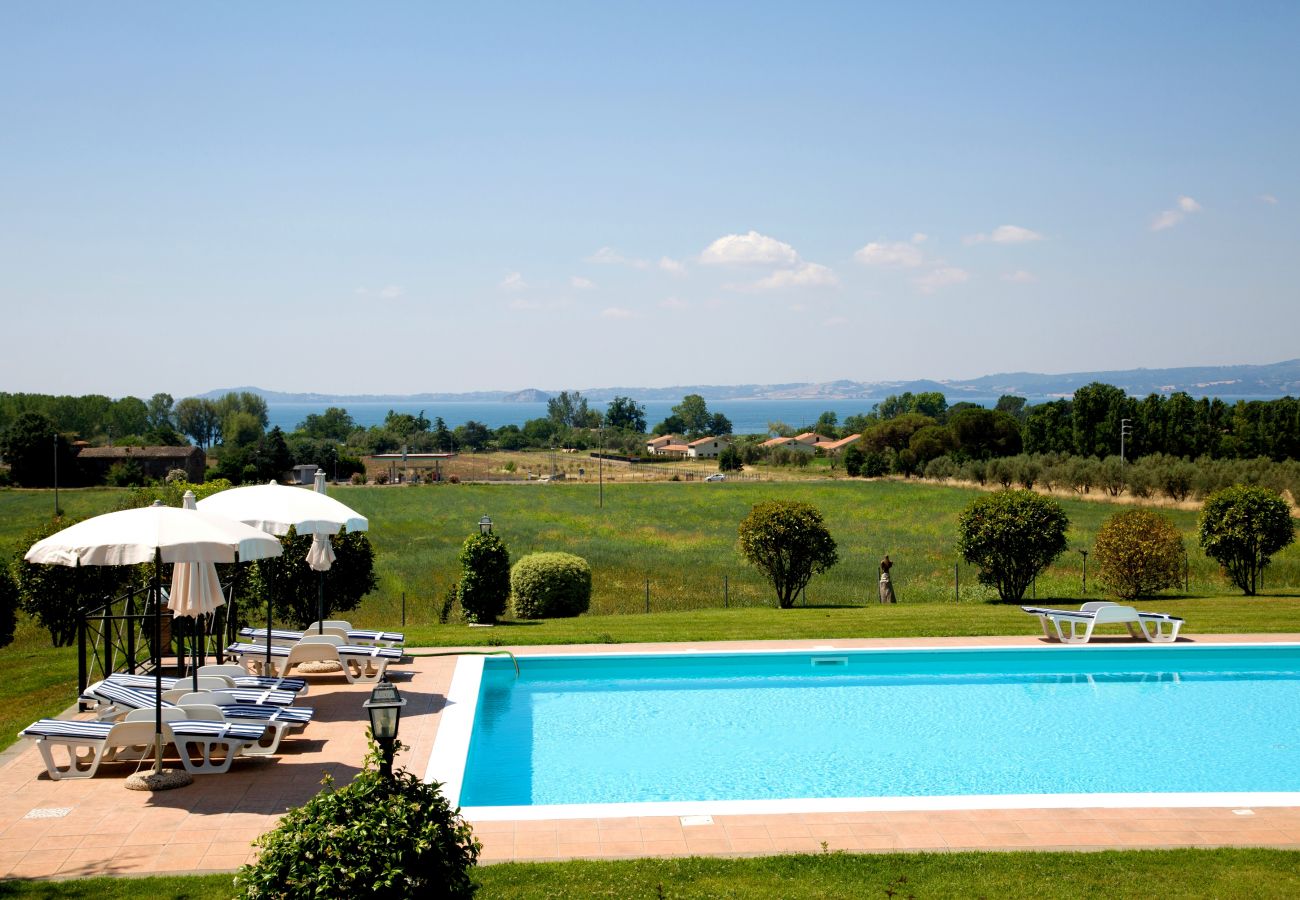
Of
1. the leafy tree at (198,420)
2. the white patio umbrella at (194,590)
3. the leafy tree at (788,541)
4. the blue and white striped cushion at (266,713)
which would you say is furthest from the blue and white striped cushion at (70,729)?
the leafy tree at (198,420)

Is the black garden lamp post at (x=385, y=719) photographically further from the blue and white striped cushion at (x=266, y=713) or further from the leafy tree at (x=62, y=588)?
the leafy tree at (x=62, y=588)

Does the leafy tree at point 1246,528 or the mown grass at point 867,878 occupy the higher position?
the leafy tree at point 1246,528

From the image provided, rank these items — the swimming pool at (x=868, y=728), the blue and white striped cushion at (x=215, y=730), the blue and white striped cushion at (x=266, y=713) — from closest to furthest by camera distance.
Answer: the blue and white striped cushion at (x=215, y=730) < the blue and white striped cushion at (x=266, y=713) < the swimming pool at (x=868, y=728)

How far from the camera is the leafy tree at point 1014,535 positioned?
20500mm

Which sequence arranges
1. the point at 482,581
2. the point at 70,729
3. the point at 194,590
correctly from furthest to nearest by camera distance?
the point at 482,581, the point at 194,590, the point at 70,729

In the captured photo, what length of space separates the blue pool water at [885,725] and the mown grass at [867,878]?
94.9 inches

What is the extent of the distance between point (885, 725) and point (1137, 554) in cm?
1103

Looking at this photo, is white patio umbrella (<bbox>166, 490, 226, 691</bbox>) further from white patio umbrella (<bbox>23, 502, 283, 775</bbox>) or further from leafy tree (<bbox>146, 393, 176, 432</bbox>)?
leafy tree (<bbox>146, 393, 176, 432</bbox>)

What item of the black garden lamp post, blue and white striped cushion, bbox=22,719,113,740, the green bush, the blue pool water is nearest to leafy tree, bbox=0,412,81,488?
the blue pool water

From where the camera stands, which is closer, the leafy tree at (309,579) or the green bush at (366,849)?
the green bush at (366,849)

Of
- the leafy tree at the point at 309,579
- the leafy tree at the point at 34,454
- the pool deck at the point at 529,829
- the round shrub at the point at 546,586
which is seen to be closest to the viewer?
the pool deck at the point at 529,829

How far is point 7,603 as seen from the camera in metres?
18.5

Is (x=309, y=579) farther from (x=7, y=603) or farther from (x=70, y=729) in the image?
(x=70, y=729)

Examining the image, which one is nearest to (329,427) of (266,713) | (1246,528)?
(1246,528)
